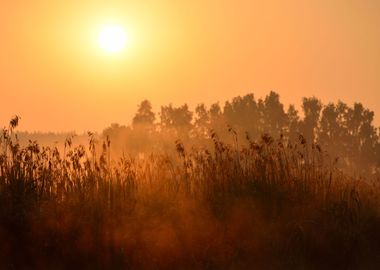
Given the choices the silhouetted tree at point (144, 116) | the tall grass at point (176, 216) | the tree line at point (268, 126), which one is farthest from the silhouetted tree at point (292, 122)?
the tall grass at point (176, 216)

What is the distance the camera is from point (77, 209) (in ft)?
27.5

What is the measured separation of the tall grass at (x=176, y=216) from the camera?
25.5 ft

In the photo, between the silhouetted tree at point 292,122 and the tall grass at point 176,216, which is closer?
the tall grass at point 176,216

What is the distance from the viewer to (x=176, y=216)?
8617mm

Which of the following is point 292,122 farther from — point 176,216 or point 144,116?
point 176,216

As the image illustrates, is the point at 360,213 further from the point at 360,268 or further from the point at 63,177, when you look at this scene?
the point at 63,177

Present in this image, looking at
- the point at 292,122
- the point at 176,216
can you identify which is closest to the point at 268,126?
the point at 292,122

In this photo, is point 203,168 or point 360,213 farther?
point 203,168

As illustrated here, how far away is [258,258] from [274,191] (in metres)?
1.56

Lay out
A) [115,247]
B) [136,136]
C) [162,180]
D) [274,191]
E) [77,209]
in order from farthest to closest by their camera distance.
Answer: [136,136], [162,180], [274,191], [77,209], [115,247]

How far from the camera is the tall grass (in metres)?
7.76

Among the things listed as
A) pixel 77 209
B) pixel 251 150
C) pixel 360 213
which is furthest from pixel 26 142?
pixel 360 213

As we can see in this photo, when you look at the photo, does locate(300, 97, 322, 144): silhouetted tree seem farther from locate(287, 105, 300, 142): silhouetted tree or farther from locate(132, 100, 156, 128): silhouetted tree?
locate(132, 100, 156, 128): silhouetted tree

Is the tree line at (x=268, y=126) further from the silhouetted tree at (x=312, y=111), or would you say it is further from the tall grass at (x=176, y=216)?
the tall grass at (x=176, y=216)
